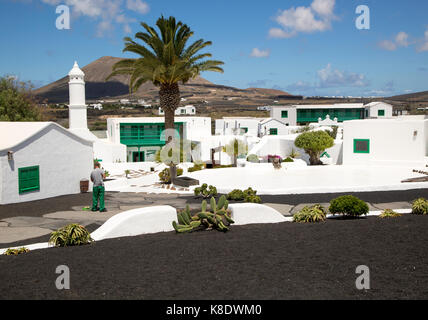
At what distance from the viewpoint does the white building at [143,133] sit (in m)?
49.0

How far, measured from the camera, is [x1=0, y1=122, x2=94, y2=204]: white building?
53.8 ft

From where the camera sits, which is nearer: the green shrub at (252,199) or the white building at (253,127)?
the green shrub at (252,199)

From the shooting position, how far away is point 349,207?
467 inches

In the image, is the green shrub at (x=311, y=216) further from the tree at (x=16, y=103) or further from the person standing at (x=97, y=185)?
the tree at (x=16, y=103)

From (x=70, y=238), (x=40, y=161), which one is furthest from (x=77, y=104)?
(x=70, y=238)

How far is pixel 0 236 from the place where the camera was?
10461 mm

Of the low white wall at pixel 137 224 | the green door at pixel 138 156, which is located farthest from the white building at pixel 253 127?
the low white wall at pixel 137 224

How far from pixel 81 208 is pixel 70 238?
606cm

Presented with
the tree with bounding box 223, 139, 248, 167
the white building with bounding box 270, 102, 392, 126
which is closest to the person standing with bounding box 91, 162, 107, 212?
the tree with bounding box 223, 139, 248, 167

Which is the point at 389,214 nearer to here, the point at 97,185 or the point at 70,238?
the point at 70,238

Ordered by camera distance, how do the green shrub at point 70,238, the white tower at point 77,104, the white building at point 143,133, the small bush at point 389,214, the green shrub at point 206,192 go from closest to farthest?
the green shrub at point 70,238
the small bush at point 389,214
the green shrub at point 206,192
the white tower at point 77,104
the white building at point 143,133

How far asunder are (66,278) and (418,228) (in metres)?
7.77

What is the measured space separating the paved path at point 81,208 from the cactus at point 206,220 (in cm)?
248
